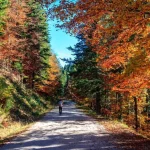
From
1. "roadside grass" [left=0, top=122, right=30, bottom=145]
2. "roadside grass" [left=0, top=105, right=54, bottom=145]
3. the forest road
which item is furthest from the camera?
"roadside grass" [left=0, top=105, right=54, bottom=145]

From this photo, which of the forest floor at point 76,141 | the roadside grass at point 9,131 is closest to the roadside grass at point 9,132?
the roadside grass at point 9,131

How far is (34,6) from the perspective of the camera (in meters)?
38.0

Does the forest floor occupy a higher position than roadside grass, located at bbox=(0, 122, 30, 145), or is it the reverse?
roadside grass, located at bbox=(0, 122, 30, 145)

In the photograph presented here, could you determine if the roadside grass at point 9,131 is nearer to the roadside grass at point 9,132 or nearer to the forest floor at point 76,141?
the roadside grass at point 9,132

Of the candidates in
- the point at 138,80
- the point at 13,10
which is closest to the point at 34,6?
the point at 13,10

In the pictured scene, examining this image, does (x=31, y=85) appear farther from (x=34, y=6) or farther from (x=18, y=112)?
(x=18, y=112)

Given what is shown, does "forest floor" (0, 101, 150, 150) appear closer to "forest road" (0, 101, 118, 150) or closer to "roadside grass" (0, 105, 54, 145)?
"forest road" (0, 101, 118, 150)

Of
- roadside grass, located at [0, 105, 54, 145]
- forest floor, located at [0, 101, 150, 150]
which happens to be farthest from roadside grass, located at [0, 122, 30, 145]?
forest floor, located at [0, 101, 150, 150]

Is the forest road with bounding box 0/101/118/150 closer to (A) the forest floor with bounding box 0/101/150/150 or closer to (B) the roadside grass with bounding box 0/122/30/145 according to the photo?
(A) the forest floor with bounding box 0/101/150/150

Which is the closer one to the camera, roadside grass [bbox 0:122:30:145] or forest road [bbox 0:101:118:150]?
forest road [bbox 0:101:118:150]

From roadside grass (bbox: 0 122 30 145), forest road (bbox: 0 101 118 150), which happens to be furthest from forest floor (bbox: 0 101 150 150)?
roadside grass (bbox: 0 122 30 145)

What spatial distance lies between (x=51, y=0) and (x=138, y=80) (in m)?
8.52

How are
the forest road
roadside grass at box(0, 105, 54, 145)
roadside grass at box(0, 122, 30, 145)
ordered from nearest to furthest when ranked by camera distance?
the forest road → roadside grass at box(0, 122, 30, 145) → roadside grass at box(0, 105, 54, 145)

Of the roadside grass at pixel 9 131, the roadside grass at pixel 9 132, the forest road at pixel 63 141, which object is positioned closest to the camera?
the forest road at pixel 63 141
